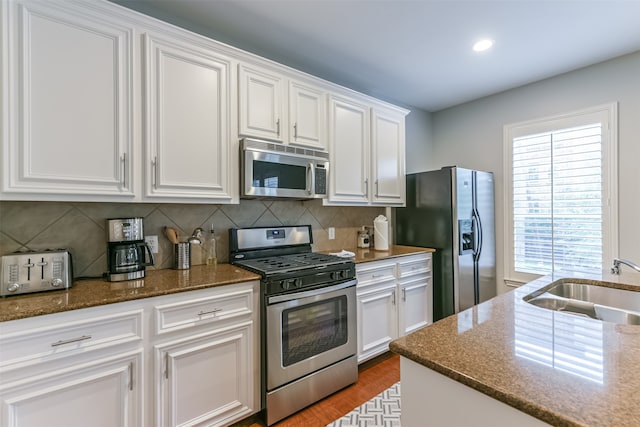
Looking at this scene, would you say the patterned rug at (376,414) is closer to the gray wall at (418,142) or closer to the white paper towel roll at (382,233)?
the white paper towel roll at (382,233)

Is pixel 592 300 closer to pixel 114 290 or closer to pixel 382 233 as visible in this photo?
pixel 382 233

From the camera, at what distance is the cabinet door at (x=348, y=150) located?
8.66ft

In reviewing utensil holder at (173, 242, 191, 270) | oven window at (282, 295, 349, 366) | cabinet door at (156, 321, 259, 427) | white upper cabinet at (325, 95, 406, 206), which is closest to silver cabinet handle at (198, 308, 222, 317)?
cabinet door at (156, 321, 259, 427)

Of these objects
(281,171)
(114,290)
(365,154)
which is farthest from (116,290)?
(365,154)

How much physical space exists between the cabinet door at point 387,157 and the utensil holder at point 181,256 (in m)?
1.75

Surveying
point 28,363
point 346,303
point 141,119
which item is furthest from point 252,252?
point 28,363

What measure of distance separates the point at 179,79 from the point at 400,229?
2.65 meters

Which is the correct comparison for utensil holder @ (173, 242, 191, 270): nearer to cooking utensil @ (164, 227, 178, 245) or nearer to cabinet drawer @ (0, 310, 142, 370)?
cooking utensil @ (164, 227, 178, 245)

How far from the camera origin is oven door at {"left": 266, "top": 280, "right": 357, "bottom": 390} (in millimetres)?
1825

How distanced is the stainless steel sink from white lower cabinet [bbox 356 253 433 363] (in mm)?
1193

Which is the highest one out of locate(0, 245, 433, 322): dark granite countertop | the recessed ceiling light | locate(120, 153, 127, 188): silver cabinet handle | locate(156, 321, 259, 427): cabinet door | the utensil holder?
the recessed ceiling light

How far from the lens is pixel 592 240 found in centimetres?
278

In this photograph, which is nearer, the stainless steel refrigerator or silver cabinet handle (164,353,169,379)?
silver cabinet handle (164,353,169,379)

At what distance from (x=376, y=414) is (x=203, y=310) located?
132 cm
